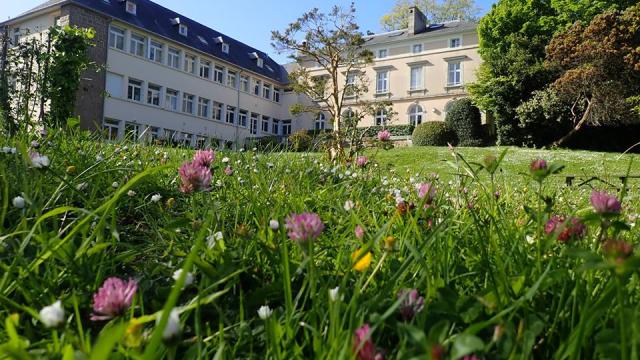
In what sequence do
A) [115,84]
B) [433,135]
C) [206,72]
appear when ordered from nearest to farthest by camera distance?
1. [433,135]
2. [115,84]
3. [206,72]

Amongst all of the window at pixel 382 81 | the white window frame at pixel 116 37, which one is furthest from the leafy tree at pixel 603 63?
the white window frame at pixel 116 37

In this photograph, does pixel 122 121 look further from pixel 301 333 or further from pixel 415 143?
pixel 301 333

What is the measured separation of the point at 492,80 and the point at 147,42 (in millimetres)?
18513

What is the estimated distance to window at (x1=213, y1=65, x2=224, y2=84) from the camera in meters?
32.0

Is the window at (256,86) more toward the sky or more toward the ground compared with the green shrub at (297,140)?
more toward the sky

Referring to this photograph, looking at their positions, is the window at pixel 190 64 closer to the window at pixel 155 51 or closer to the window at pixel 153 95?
the window at pixel 155 51

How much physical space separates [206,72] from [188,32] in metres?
2.65

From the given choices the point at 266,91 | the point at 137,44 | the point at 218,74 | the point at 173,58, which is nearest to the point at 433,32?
the point at 266,91

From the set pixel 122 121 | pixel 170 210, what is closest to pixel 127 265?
pixel 170 210

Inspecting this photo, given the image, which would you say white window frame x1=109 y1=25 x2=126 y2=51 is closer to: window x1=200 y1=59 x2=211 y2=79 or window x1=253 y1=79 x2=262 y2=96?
window x1=200 y1=59 x2=211 y2=79

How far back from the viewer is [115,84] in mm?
25312

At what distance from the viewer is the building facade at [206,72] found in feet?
80.4

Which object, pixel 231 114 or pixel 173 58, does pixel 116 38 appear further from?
pixel 231 114

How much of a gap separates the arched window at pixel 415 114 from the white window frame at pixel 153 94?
52.9 ft
